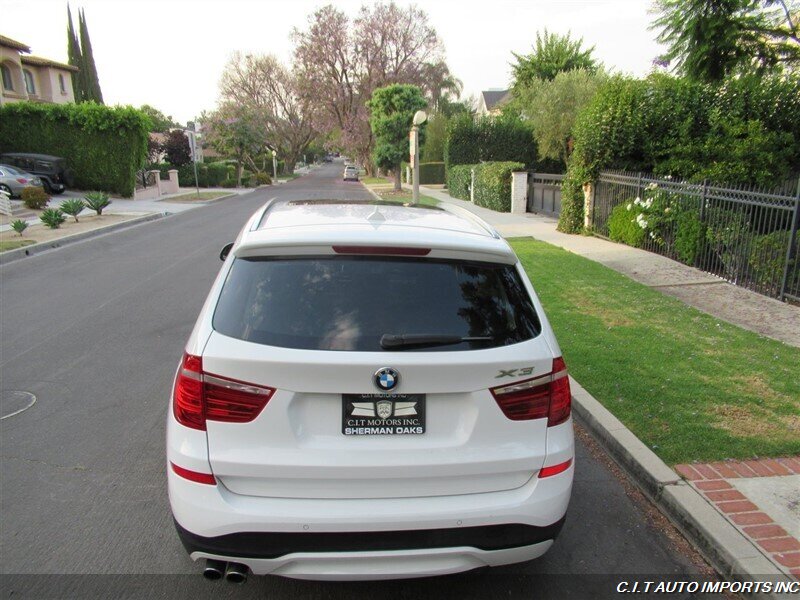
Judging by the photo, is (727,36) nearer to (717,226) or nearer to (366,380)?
(717,226)

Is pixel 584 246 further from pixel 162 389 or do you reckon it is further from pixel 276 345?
pixel 276 345

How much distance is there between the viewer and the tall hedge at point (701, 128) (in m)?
12.6

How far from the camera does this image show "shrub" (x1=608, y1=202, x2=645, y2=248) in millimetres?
12289

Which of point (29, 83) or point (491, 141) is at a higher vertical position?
point (29, 83)

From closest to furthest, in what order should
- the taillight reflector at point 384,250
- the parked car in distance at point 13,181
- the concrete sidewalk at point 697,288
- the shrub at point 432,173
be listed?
the taillight reflector at point 384,250, the concrete sidewalk at point 697,288, the parked car in distance at point 13,181, the shrub at point 432,173

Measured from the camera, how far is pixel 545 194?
20.8 meters

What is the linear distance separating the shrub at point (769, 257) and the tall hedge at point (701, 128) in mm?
4281

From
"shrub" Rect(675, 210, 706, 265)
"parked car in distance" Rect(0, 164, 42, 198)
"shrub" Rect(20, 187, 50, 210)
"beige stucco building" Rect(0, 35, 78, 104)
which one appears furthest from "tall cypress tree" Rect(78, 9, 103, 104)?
"shrub" Rect(675, 210, 706, 265)

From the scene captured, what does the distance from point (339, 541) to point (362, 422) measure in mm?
469

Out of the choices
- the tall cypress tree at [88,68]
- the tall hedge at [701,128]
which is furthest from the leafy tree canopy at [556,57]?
the tall cypress tree at [88,68]

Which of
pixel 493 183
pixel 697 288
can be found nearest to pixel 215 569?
pixel 697 288

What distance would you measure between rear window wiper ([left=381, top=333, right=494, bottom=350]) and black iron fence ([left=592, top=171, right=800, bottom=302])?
756 cm

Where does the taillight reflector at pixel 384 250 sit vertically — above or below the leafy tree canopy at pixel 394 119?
below

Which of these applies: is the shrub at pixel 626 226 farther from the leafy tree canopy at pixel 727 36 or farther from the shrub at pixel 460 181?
the shrub at pixel 460 181
